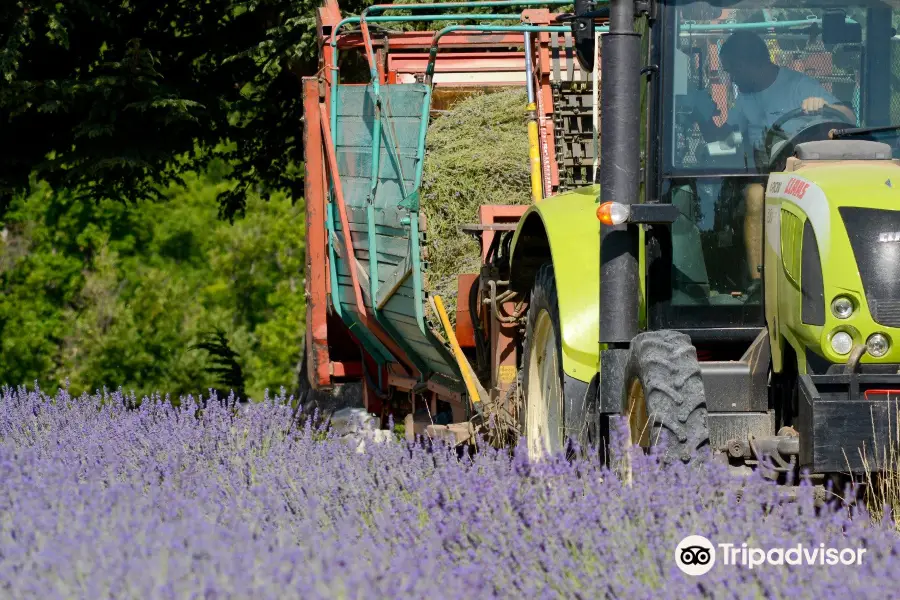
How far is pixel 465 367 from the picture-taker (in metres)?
7.43

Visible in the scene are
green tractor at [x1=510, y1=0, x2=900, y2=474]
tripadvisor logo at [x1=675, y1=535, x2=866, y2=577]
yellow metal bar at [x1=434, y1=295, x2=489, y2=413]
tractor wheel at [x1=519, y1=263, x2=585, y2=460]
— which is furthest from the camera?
yellow metal bar at [x1=434, y1=295, x2=489, y2=413]

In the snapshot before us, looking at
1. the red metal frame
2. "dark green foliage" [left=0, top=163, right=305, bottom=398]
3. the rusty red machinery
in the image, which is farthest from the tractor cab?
"dark green foliage" [left=0, top=163, right=305, bottom=398]

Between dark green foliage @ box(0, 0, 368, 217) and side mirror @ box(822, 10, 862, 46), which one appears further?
dark green foliage @ box(0, 0, 368, 217)

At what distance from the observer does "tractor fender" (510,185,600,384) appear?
5.58 meters

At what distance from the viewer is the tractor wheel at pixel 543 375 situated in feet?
19.4

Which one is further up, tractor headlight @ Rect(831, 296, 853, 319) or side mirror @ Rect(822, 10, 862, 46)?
side mirror @ Rect(822, 10, 862, 46)

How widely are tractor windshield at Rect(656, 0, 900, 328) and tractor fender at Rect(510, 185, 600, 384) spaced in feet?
1.42

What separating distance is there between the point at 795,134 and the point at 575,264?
1.06 m

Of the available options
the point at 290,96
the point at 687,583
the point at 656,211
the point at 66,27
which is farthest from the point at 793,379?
the point at 290,96

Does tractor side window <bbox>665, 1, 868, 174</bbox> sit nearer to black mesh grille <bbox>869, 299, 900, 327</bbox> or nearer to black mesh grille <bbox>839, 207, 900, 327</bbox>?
black mesh grille <bbox>839, 207, 900, 327</bbox>

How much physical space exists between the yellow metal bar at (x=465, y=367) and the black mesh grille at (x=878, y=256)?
9.22 feet

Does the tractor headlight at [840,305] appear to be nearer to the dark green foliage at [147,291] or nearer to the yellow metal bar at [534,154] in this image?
the yellow metal bar at [534,154]

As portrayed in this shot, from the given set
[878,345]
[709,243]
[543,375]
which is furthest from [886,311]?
[543,375]

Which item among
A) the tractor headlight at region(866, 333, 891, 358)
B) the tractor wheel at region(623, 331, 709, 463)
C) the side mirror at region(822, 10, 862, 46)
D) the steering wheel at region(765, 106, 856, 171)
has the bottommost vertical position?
the tractor wheel at region(623, 331, 709, 463)
